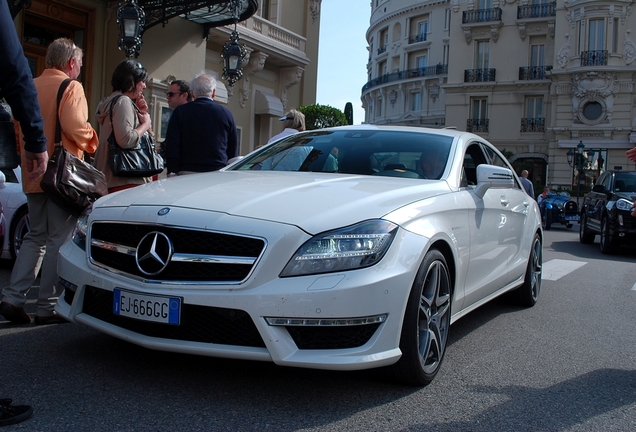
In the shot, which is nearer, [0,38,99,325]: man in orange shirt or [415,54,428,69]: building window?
[0,38,99,325]: man in orange shirt

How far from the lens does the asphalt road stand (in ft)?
10.0

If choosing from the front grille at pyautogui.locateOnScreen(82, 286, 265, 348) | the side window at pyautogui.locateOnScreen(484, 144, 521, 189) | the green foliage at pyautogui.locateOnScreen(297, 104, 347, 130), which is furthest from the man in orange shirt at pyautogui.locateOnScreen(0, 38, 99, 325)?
the green foliage at pyautogui.locateOnScreen(297, 104, 347, 130)

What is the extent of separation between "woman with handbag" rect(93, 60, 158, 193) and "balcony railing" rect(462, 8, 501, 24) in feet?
151

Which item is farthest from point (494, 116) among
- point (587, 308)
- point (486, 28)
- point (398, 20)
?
point (587, 308)

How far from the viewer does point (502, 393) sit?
12.1 feet

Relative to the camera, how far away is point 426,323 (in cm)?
367

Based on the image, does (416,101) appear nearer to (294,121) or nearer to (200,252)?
(294,121)

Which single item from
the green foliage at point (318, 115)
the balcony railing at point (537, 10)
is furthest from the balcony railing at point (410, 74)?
the green foliage at point (318, 115)

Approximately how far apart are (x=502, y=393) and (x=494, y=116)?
46.9m

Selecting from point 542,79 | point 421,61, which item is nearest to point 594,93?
point 542,79

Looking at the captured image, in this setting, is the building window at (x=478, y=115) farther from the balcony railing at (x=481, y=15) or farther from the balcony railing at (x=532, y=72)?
the balcony railing at (x=481, y=15)

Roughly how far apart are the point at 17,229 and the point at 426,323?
476cm

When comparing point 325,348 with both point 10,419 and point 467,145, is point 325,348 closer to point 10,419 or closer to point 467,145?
point 10,419

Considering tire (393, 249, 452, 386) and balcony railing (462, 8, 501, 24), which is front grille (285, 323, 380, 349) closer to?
tire (393, 249, 452, 386)
